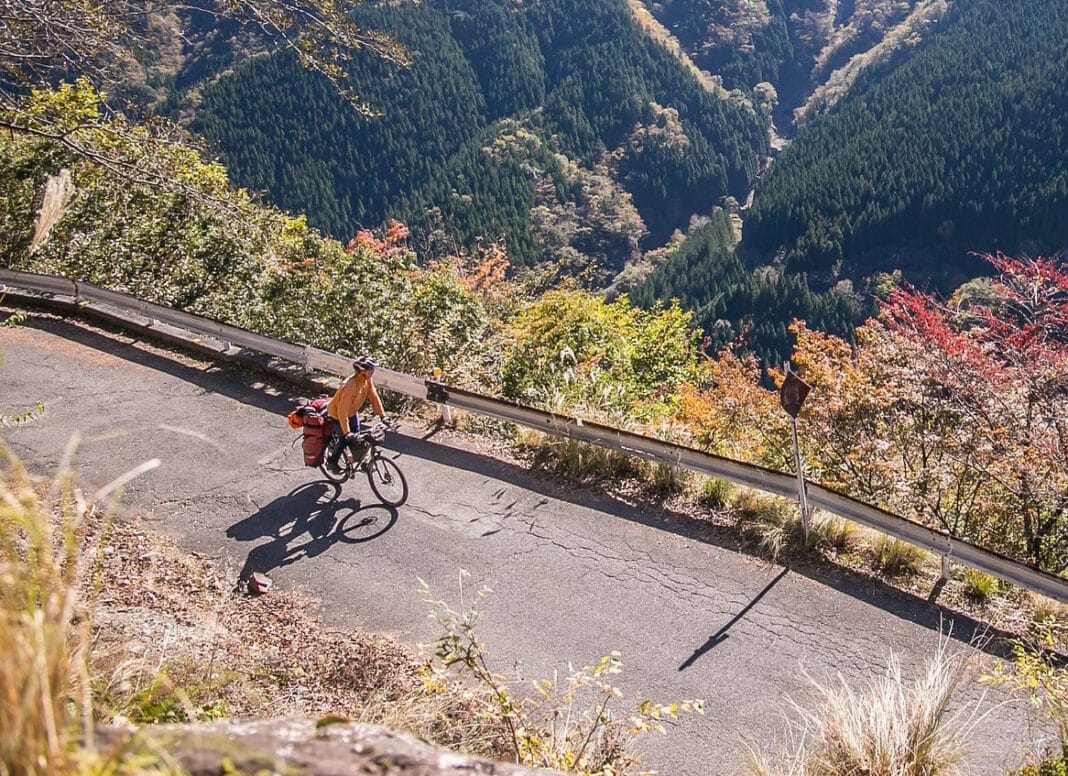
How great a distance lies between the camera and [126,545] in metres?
7.24

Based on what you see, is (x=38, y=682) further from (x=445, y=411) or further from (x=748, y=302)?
(x=748, y=302)

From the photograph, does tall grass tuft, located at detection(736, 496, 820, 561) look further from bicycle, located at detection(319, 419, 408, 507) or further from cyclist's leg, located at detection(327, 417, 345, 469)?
cyclist's leg, located at detection(327, 417, 345, 469)

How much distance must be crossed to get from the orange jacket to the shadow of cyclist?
3.00 feet

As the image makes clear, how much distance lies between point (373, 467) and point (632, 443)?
2.84m

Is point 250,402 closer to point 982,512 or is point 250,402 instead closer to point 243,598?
point 243,598

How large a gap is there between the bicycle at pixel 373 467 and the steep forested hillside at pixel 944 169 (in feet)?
356

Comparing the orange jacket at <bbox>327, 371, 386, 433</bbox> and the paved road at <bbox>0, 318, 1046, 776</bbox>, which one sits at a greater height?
the orange jacket at <bbox>327, 371, 386, 433</bbox>

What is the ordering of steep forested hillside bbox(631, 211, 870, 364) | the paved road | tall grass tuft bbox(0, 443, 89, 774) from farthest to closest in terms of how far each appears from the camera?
steep forested hillside bbox(631, 211, 870, 364) < the paved road < tall grass tuft bbox(0, 443, 89, 774)

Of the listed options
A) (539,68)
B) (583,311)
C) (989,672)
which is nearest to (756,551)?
(989,672)

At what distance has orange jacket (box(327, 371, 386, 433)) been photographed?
25.3 feet

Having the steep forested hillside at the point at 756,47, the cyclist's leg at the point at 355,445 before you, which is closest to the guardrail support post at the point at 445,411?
the cyclist's leg at the point at 355,445

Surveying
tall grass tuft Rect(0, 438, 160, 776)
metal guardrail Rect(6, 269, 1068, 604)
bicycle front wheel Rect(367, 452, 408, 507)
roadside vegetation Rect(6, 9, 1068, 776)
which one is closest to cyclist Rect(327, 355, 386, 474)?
bicycle front wheel Rect(367, 452, 408, 507)

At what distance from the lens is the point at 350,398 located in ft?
25.5

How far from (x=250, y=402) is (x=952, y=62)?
474ft
